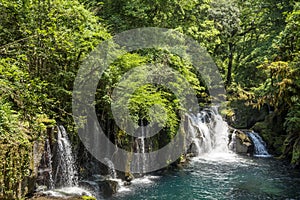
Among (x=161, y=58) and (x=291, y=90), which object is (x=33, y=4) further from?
(x=291, y=90)

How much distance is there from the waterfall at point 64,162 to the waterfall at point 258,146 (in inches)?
495

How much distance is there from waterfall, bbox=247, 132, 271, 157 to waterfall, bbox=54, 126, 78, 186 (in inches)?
495

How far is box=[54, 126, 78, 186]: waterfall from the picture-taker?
8.87 m

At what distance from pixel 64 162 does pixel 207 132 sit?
1209 cm

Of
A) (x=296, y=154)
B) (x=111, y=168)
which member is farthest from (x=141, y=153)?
(x=296, y=154)

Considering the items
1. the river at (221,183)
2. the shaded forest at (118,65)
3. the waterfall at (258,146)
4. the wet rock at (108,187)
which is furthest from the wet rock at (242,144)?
the wet rock at (108,187)

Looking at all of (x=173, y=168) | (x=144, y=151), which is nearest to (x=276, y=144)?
(x=173, y=168)

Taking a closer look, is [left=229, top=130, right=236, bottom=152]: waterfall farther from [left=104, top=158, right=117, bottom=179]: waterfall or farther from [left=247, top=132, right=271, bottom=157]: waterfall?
[left=104, top=158, right=117, bottom=179]: waterfall

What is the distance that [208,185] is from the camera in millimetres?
11500

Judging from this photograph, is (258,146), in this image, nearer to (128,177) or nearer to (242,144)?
(242,144)

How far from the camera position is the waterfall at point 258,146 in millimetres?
18070

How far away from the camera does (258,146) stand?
1852cm

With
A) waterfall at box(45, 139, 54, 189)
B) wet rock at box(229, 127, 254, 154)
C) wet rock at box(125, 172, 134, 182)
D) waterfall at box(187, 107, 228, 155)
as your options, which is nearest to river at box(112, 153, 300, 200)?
wet rock at box(125, 172, 134, 182)

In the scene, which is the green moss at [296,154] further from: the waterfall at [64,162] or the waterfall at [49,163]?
the waterfall at [49,163]
